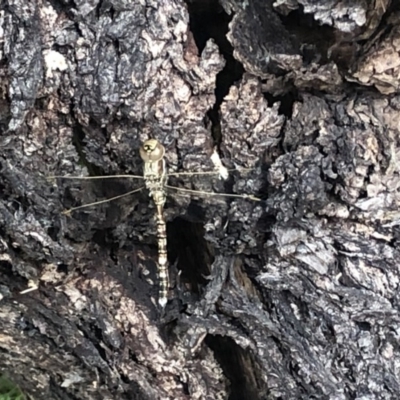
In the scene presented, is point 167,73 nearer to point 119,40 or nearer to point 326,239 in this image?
point 119,40

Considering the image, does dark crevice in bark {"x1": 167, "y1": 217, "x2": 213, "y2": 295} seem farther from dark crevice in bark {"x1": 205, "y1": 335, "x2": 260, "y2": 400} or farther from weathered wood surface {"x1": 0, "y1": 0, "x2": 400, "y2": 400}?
dark crevice in bark {"x1": 205, "y1": 335, "x2": 260, "y2": 400}

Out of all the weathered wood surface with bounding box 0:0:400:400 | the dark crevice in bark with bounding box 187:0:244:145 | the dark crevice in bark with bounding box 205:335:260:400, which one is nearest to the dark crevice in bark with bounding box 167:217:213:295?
the weathered wood surface with bounding box 0:0:400:400

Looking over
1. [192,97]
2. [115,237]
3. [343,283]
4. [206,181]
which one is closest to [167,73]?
[192,97]

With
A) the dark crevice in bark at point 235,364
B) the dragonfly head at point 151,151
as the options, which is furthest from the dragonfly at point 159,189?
the dark crevice in bark at point 235,364

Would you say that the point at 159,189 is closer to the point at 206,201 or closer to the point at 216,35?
the point at 206,201

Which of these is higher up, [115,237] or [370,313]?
[115,237]

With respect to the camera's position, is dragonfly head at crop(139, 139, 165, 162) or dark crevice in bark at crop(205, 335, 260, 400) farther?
dark crevice in bark at crop(205, 335, 260, 400)
